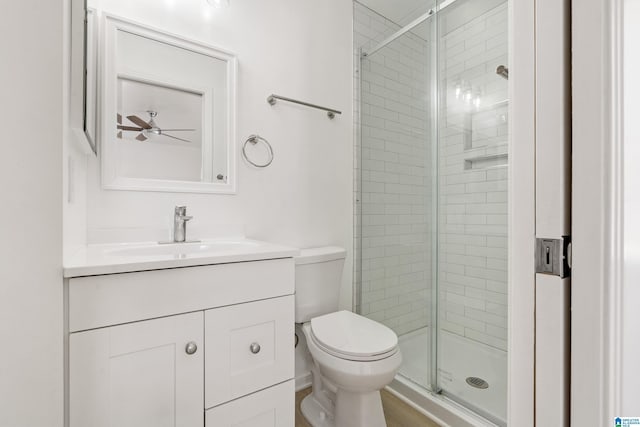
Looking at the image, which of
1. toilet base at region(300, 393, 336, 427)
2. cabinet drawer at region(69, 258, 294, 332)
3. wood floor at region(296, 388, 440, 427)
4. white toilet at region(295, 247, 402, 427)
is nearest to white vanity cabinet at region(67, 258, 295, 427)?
cabinet drawer at region(69, 258, 294, 332)

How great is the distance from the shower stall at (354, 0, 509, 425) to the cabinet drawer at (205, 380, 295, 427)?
857mm

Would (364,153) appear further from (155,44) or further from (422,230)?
(155,44)

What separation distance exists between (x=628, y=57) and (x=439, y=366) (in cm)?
157

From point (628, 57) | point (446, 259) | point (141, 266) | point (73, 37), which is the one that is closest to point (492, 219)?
point (446, 259)

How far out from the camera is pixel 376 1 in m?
2.02

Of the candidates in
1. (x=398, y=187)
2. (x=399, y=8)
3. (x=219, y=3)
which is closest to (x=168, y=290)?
(x=219, y=3)

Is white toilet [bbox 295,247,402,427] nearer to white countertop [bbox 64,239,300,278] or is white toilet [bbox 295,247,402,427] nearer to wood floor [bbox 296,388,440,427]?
wood floor [bbox 296,388,440,427]

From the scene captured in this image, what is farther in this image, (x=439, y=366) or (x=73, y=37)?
(x=439, y=366)

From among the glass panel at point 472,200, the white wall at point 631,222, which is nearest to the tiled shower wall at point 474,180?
the glass panel at point 472,200

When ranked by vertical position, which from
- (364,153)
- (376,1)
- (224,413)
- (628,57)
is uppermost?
(376,1)

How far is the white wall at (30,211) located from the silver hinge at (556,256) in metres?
0.93

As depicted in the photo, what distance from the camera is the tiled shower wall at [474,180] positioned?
155 cm

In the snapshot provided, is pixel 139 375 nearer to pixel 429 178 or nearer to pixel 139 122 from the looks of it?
pixel 139 122

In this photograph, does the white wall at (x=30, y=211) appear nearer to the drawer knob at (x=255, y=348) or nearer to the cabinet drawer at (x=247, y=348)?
the cabinet drawer at (x=247, y=348)
